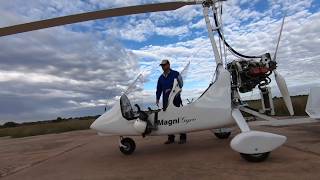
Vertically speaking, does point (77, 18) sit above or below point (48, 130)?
above

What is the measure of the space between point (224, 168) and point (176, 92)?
2.80 metres

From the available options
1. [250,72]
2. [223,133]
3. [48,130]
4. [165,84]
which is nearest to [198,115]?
[250,72]

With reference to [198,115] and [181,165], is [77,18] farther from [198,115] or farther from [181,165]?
[181,165]

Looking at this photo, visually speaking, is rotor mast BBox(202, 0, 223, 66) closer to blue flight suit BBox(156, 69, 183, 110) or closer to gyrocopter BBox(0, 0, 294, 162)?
gyrocopter BBox(0, 0, 294, 162)

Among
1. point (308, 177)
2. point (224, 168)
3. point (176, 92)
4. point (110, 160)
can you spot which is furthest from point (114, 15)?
point (308, 177)

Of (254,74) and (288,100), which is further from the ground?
(254,74)

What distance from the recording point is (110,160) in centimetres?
884

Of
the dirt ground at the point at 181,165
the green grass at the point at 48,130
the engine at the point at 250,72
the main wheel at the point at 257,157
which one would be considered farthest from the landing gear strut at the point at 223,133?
the green grass at the point at 48,130

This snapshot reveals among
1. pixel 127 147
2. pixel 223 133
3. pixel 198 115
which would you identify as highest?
pixel 198 115

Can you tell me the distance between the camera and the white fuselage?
8.38m

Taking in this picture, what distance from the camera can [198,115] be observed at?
8508 mm

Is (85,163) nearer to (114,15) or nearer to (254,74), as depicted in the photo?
(114,15)

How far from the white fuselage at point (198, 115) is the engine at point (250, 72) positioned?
0.26m

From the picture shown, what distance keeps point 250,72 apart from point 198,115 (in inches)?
54.8
